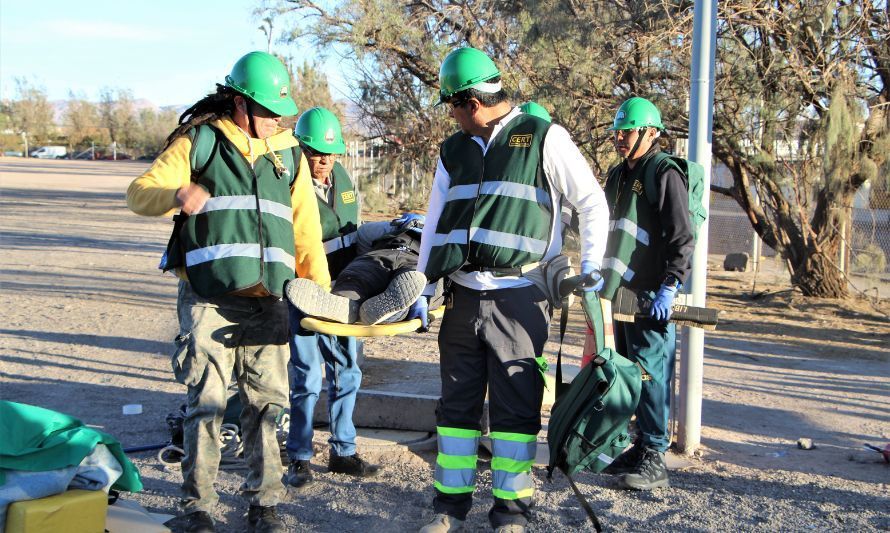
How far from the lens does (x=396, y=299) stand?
4.00 meters

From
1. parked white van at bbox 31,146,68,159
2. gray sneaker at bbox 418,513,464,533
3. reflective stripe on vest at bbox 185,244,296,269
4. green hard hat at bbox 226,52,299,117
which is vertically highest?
parked white van at bbox 31,146,68,159

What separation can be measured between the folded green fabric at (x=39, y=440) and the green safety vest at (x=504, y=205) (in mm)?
1748

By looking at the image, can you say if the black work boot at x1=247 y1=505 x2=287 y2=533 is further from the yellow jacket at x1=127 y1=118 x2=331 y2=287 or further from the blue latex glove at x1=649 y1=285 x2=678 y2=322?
the blue latex glove at x1=649 y1=285 x2=678 y2=322

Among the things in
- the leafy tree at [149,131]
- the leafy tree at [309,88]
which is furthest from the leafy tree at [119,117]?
the leafy tree at [309,88]

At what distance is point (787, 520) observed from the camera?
425 centimetres

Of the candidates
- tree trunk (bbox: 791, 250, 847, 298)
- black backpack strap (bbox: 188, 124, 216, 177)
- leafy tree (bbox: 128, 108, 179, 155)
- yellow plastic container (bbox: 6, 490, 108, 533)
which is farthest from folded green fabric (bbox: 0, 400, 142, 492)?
leafy tree (bbox: 128, 108, 179, 155)

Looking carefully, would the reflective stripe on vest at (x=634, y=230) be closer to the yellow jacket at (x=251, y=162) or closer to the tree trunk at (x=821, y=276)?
the yellow jacket at (x=251, y=162)

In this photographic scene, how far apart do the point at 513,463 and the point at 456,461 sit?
10.9 inches

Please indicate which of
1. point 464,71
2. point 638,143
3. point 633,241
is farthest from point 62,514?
point 638,143

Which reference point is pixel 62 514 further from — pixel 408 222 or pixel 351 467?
pixel 408 222

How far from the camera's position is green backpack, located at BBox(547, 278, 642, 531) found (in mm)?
3910

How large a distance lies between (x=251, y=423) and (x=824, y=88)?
8.74m

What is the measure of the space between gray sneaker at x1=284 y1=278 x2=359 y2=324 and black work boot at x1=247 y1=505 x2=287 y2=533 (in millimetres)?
964

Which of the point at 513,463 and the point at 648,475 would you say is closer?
the point at 513,463
